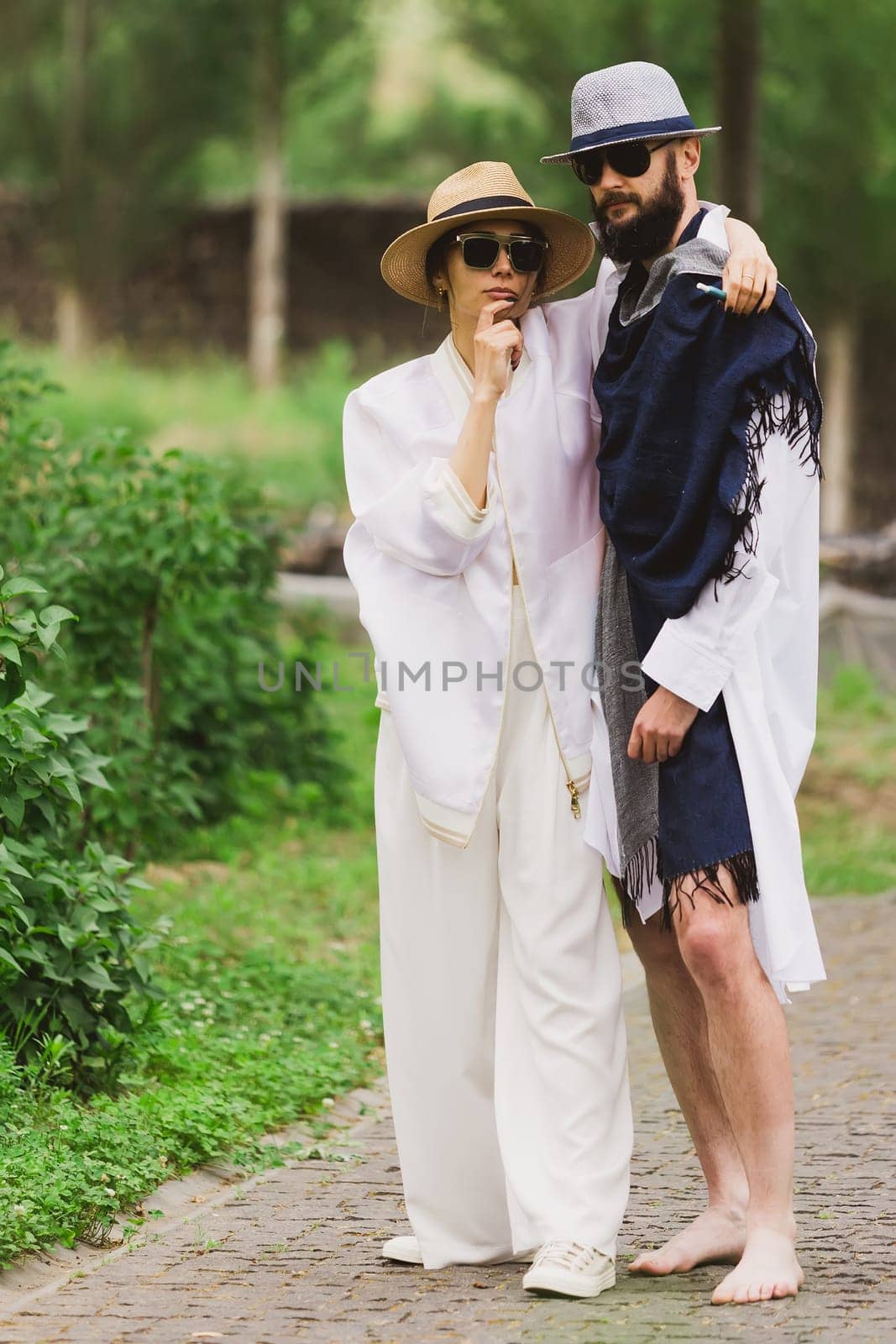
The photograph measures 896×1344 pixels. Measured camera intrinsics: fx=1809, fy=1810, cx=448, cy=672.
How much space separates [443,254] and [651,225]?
1.41 ft

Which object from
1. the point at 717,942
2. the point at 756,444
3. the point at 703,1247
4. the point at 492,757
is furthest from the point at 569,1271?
the point at 756,444

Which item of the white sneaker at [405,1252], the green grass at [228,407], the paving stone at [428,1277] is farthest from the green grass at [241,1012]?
the green grass at [228,407]

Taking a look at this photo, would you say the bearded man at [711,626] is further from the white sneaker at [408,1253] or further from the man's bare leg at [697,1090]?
the white sneaker at [408,1253]

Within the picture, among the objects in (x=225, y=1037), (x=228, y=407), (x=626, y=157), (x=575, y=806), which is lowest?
(x=225, y=1037)

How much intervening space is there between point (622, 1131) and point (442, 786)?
75cm

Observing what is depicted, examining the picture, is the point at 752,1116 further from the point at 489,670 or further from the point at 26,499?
the point at 26,499

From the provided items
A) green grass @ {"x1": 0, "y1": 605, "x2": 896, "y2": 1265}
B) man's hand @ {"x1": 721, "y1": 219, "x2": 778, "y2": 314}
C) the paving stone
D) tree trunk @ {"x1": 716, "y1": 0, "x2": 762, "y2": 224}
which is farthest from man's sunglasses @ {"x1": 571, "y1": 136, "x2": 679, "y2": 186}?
tree trunk @ {"x1": 716, "y1": 0, "x2": 762, "y2": 224}

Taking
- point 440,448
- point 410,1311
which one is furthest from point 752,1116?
point 440,448

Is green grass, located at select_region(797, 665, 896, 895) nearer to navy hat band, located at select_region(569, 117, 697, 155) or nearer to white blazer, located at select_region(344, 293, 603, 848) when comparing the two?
white blazer, located at select_region(344, 293, 603, 848)

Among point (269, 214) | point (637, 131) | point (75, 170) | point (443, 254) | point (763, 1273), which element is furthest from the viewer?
point (269, 214)

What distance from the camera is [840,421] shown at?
20.0 meters

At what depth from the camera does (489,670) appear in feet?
11.4

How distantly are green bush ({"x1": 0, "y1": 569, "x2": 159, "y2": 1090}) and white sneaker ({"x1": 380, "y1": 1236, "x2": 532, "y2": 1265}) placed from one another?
3.44 ft

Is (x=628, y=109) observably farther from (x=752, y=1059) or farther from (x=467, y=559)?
(x=752, y=1059)
